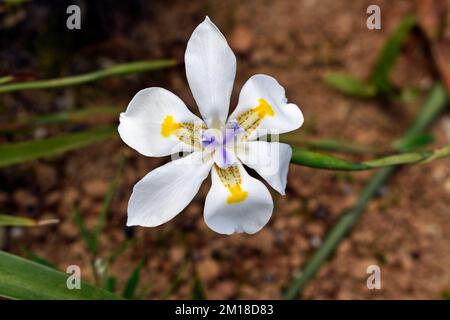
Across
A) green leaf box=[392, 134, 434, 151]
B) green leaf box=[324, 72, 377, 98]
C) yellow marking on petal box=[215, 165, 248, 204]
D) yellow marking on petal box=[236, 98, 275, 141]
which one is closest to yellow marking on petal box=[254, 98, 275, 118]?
yellow marking on petal box=[236, 98, 275, 141]

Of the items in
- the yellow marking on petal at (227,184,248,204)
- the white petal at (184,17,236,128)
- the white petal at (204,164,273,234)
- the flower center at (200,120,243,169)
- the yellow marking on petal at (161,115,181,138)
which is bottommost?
the white petal at (204,164,273,234)

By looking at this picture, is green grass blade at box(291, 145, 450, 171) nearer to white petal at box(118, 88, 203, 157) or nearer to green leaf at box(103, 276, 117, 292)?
white petal at box(118, 88, 203, 157)

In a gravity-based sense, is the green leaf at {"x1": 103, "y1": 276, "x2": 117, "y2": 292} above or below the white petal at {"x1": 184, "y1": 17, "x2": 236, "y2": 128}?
below

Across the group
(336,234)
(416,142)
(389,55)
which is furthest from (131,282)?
(389,55)

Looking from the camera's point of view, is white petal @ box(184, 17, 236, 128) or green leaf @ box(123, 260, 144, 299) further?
green leaf @ box(123, 260, 144, 299)

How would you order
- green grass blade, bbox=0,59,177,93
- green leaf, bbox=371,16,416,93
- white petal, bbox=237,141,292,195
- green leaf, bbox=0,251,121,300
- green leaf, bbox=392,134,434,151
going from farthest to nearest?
green leaf, bbox=371,16,416,93 → green leaf, bbox=392,134,434,151 → green grass blade, bbox=0,59,177,93 → green leaf, bbox=0,251,121,300 → white petal, bbox=237,141,292,195

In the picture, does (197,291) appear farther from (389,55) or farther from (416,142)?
(389,55)

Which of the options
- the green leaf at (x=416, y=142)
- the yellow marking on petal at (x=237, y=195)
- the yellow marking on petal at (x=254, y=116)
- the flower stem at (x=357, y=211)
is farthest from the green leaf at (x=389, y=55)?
the yellow marking on petal at (x=237, y=195)

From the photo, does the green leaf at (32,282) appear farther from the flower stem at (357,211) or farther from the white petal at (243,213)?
the flower stem at (357,211)
